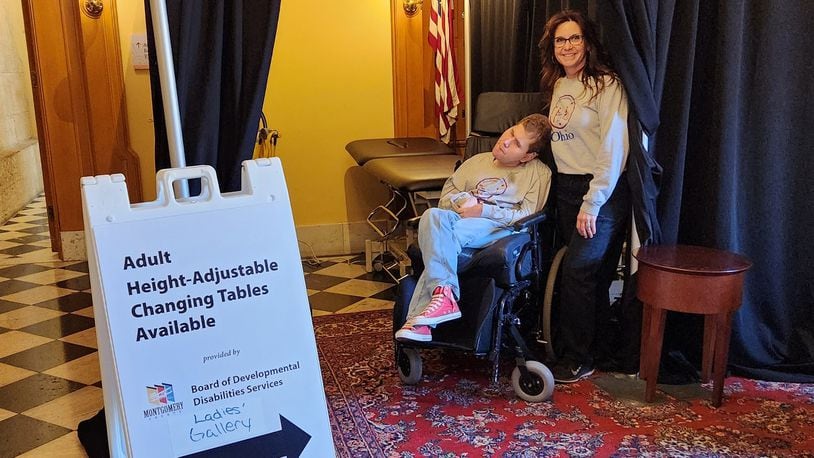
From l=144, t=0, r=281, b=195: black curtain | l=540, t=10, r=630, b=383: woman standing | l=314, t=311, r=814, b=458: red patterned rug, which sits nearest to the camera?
l=144, t=0, r=281, b=195: black curtain

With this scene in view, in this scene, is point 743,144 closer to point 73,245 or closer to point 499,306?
point 499,306

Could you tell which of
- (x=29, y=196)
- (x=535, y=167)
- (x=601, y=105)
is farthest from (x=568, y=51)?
(x=29, y=196)

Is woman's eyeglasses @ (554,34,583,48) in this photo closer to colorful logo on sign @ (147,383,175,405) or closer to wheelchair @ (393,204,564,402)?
wheelchair @ (393,204,564,402)

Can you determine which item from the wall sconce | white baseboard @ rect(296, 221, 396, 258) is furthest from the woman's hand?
the wall sconce

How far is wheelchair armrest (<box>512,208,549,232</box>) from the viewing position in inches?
110

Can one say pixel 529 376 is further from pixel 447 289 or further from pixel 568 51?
pixel 568 51

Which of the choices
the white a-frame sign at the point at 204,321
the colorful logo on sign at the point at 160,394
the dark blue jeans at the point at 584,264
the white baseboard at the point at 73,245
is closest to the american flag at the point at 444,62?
the dark blue jeans at the point at 584,264

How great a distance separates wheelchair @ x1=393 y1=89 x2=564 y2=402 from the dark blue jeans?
0.07 m

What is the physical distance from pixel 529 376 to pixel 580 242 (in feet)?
1.81

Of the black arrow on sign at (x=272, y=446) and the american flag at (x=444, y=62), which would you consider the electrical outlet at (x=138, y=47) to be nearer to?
the american flag at (x=444, y=62)

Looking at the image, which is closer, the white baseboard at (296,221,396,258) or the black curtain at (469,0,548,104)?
the black curtain at (469,0,548,104)

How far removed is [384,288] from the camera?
4.20m

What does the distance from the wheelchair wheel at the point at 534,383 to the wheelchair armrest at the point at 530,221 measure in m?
0.51

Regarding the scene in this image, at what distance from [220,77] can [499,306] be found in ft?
4.13
